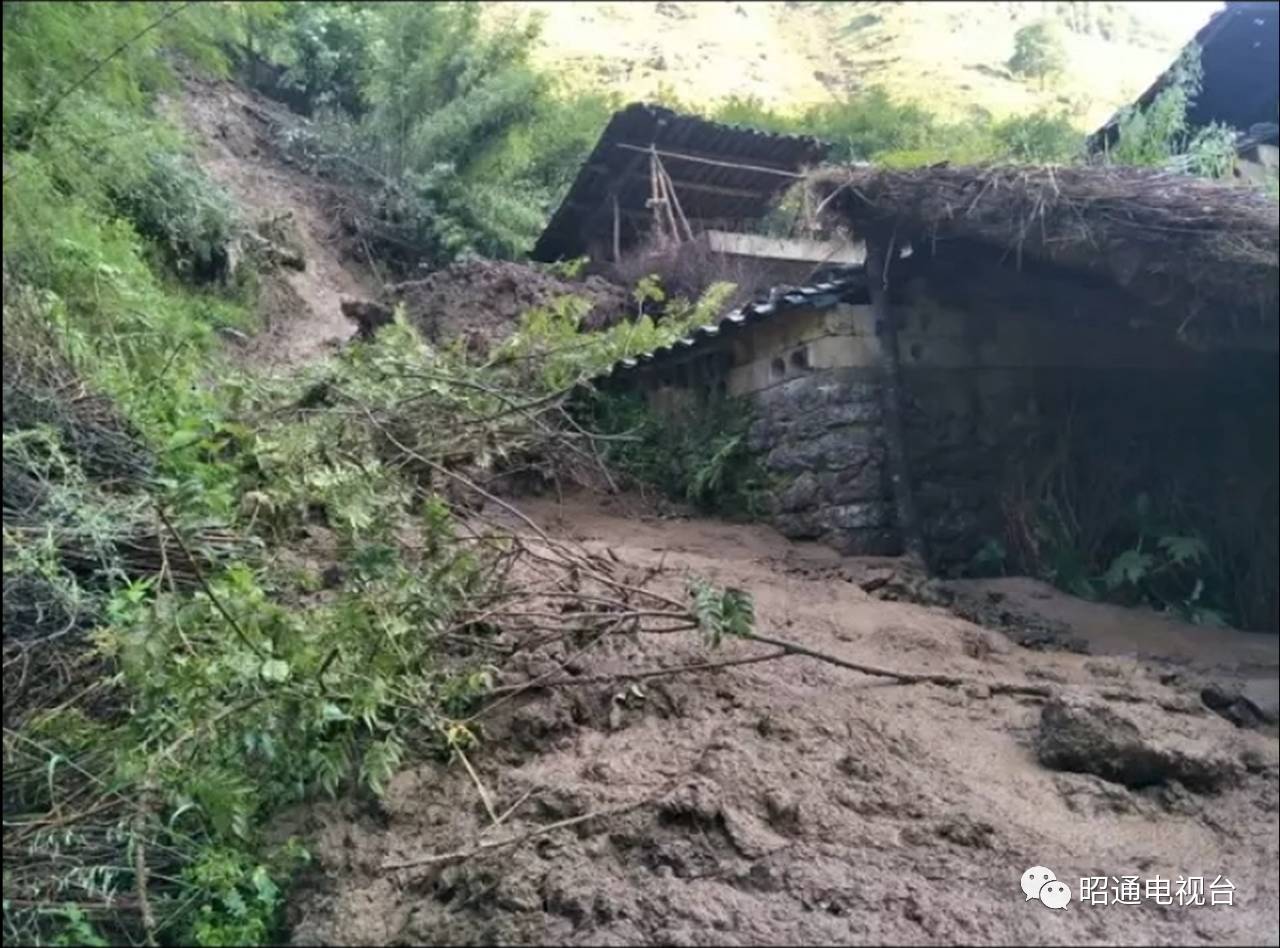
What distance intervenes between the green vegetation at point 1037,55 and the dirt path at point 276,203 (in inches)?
547

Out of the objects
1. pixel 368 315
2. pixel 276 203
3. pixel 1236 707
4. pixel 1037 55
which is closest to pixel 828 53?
pixel 1037 55

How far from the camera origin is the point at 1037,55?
23125 millimetres

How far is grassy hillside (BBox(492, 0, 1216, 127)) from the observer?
70.9ft

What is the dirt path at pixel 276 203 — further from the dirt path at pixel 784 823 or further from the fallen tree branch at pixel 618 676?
the dirt path at pixel 784 823

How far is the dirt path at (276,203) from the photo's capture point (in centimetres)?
1218

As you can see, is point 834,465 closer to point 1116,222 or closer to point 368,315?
point 1116,222

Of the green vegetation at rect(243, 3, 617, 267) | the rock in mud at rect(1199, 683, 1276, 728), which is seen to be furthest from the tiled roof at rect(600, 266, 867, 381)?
the green vegetation at rect(243, 3, 617, 267)

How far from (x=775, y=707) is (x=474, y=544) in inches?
56.0

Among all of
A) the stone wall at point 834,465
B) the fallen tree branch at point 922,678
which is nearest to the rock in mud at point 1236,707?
the fallen tree branch at point 922,678

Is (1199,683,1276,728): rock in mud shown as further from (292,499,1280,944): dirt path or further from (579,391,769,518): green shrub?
(579,391,769,518): green shrub

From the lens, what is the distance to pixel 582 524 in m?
6.91

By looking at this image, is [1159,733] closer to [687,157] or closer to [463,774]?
[463,774]

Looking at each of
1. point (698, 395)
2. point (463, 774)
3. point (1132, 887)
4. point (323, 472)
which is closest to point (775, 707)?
point (463, 774)

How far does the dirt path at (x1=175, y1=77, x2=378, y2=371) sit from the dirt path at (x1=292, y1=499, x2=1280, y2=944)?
25.7ft
